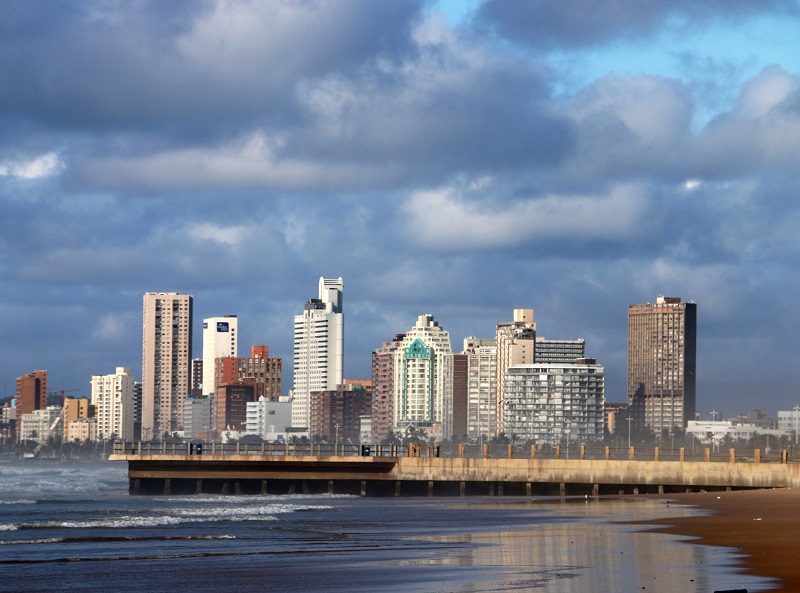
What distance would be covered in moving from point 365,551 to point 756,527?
1329 cm

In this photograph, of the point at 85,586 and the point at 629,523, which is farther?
the point at 629,523

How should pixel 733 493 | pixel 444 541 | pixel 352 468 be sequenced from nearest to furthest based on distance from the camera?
pixel 444 541 < pixel 733 493 < pixel 352 468

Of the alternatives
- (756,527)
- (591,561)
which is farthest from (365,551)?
(756,527)

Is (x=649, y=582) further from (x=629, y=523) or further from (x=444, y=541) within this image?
(x=629, y=523)

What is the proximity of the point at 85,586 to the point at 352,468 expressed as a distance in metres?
47.7

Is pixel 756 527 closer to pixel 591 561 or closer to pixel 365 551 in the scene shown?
pixel 591 561

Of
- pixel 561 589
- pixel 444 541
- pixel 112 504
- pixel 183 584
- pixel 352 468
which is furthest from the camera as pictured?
pixel 352 468

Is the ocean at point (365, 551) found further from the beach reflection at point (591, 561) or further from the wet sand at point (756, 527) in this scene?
the wet sand at point (756, 527)

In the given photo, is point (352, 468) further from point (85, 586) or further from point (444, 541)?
point (85, 586)

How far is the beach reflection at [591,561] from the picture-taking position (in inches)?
1054

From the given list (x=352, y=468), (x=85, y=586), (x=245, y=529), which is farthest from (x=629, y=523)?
(x=352, y=468)

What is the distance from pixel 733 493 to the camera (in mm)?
64125

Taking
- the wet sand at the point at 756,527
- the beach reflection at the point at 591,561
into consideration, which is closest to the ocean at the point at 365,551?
the beach reflection at the point at 591,561

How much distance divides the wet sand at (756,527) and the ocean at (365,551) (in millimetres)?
807
